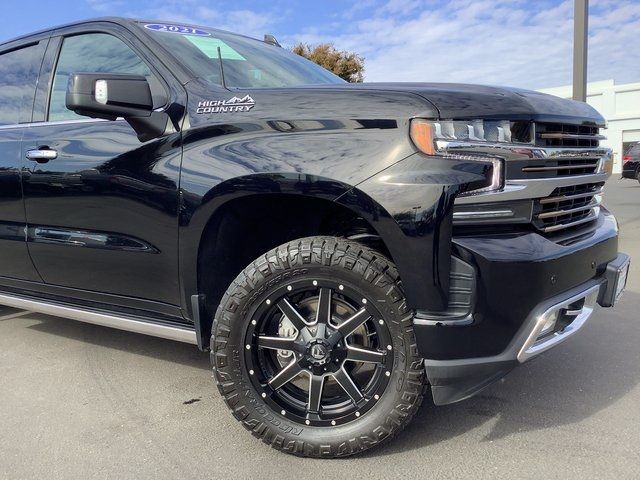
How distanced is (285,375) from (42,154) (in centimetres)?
184

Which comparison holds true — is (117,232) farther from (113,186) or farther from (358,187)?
(358,187)

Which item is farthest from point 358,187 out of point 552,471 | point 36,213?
point 36,213

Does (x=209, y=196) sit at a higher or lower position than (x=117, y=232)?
higher

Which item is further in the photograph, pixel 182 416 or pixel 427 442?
pixel 182 416

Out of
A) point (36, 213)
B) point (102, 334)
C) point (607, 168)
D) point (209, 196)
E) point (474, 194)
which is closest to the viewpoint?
point (474, 194)

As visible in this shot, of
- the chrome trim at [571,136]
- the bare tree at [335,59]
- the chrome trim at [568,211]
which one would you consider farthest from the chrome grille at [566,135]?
the bare tree at [335,59]

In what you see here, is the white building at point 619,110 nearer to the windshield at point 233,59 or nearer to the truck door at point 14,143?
the windshield at point 233,59

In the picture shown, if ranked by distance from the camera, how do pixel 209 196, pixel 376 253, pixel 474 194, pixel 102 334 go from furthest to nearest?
pixel 102 334
pixel 209 196
pixel 376 253
pixel 474 194

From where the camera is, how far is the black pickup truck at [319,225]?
2.12 m

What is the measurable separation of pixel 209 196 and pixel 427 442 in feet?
4.83

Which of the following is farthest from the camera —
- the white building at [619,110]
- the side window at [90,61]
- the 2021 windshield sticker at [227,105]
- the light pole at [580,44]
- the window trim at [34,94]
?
the white building at [619,110]

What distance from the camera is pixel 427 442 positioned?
2590 mm

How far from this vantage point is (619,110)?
129 feet

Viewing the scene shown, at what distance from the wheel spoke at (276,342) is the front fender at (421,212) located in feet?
1.88
